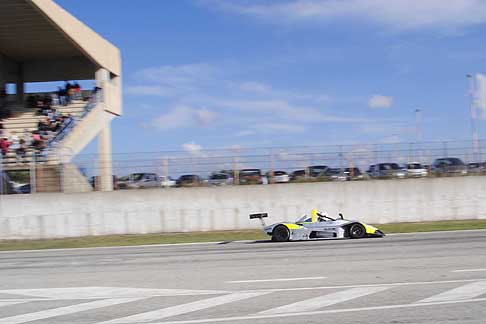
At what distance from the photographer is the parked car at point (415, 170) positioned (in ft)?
90.1

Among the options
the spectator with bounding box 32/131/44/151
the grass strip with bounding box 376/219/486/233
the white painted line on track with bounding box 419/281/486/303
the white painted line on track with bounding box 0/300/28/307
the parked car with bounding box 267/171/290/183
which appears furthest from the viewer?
the spectator with bounding box 32/131/44/151

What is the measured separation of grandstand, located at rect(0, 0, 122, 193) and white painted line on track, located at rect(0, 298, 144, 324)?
18145 millimetres

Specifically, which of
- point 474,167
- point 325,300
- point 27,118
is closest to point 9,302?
point 325,300

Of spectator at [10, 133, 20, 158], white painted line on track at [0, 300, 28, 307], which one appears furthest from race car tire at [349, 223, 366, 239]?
spectator at [10, 133, 20, 158]

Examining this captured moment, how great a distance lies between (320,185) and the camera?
87.3ft

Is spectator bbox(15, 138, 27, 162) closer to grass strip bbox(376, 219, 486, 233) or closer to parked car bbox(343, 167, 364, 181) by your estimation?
parked car bbox(343, 167, 364, 181)

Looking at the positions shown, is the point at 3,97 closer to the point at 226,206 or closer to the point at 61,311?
the point at 226,206

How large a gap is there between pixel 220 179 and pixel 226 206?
1326mm

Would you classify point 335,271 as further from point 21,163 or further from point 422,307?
point 21,163

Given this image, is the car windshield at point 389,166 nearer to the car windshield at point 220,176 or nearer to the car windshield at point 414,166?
the car windshield at point 414,166

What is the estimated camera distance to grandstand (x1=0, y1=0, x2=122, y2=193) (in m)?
27.0

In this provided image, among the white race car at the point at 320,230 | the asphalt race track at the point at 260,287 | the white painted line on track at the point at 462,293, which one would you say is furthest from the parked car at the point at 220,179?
the white painted line on track at the point at 462,293

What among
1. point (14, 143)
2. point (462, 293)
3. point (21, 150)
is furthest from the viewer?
point (14, 143)

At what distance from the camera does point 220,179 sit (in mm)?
26938
